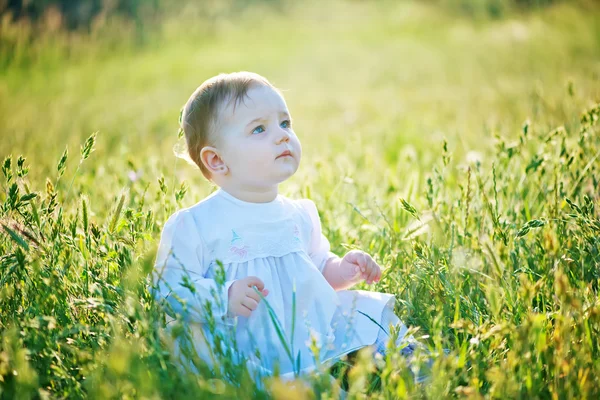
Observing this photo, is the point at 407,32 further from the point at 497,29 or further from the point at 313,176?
the point at 313,176

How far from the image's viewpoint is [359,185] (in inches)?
128

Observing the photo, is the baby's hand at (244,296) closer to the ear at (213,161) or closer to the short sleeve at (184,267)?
the short sleeve at (184,267)

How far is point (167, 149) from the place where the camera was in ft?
16.2

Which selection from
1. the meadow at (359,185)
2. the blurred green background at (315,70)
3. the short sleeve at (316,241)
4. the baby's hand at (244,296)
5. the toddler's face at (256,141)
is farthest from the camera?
the blurred green background at (315,70)

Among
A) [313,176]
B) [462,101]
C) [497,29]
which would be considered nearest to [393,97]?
[462,101]

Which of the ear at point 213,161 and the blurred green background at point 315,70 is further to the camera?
the blurred green background at point 315,70

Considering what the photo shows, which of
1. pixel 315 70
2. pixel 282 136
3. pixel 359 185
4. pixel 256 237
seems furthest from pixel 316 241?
pixel 315 70

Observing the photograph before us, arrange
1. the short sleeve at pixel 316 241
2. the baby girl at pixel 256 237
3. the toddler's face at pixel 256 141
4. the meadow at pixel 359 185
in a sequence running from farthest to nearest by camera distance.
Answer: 1. the short sleeve at pixel 316 241
2. the toddler's face at pixel 256 141
3. the baby girl at pixel 256 237
4. the meadow at pixel 359 185

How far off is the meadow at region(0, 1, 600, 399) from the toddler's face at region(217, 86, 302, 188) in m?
0.23

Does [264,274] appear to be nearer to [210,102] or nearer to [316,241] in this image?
[316,241]

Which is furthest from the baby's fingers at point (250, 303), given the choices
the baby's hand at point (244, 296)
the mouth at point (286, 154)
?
the mouth at point (286, 154)

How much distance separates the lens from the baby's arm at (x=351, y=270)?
2215 millimetres

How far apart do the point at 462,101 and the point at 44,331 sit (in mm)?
5356

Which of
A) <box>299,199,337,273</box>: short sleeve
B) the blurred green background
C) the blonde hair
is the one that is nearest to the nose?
the blonde hair
